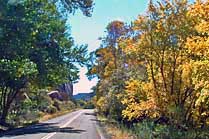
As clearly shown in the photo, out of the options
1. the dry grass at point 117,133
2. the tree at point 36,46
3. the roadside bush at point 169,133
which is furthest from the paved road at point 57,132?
the roadside bush at point 169,133

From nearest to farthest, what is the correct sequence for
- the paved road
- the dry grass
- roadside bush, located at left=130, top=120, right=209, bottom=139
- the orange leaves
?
roadside bush, located at left=130, top=120, right=209, bottom=139
the orange leaves
the dry grass
the paved road

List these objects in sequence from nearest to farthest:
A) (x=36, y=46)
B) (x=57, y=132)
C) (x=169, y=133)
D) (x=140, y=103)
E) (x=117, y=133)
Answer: (x=169, y=133) → (x=140, y=103) → (x=117, y=133) → (x=57, y=132) → (x=36, y=46)

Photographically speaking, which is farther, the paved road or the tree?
the tree

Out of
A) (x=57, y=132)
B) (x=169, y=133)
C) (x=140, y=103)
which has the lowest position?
(x=169, y=133)

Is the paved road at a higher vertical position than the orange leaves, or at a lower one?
lower

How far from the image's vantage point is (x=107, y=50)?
56.5 m

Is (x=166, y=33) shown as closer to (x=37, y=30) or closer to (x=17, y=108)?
(x=37, y=30)

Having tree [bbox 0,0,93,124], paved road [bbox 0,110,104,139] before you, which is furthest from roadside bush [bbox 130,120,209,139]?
tree [bbox 0,0,93,124]

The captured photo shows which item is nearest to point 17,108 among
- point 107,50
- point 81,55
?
point 107,50

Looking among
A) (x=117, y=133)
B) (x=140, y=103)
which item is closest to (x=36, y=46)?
(x=117, y=133)

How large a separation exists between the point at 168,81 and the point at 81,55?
2145cm

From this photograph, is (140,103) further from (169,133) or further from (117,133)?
(117,133)

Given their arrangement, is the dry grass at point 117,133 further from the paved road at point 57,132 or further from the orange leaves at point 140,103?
the orange leaves at point 140,103

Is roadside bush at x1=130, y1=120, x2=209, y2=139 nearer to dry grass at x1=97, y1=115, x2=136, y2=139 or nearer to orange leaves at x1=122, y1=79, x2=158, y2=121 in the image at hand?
orange leaves at x1=122, y1=79, x2=158, y2=121
